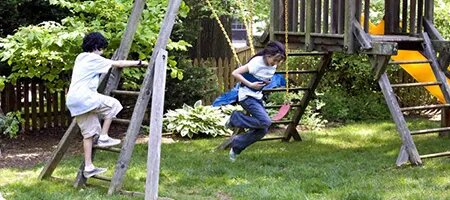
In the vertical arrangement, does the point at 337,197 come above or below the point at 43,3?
below

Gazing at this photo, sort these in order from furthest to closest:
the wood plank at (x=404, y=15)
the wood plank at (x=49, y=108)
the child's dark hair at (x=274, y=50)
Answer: the wood plank at (x=49, y=108) < the wood plank at (x=404, y=15) < the child's dark hair at (x=274, y=50)

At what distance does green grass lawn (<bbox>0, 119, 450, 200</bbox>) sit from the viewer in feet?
22.4

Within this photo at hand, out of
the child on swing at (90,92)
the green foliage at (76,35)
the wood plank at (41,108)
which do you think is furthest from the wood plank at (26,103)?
the child on swing at (90,92)

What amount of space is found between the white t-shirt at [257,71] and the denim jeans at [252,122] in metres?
0.07

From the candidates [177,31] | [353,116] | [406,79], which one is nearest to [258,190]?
[177,31]

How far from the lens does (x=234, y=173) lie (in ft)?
26.1

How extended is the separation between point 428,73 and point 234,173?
3851 mm

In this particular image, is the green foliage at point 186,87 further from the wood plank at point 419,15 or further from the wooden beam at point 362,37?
the wooden beam at point 362,37

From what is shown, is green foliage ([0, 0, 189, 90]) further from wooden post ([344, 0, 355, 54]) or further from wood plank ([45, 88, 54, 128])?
wood plank ([45, 88, 54, 128])

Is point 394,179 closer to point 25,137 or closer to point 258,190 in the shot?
point 258,190

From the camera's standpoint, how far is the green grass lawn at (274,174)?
268 inches

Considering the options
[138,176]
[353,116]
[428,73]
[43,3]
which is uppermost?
[43,3]

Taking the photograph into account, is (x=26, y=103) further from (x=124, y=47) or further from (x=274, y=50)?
(x=274, y=50)

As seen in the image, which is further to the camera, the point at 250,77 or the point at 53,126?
the point at 53,126
